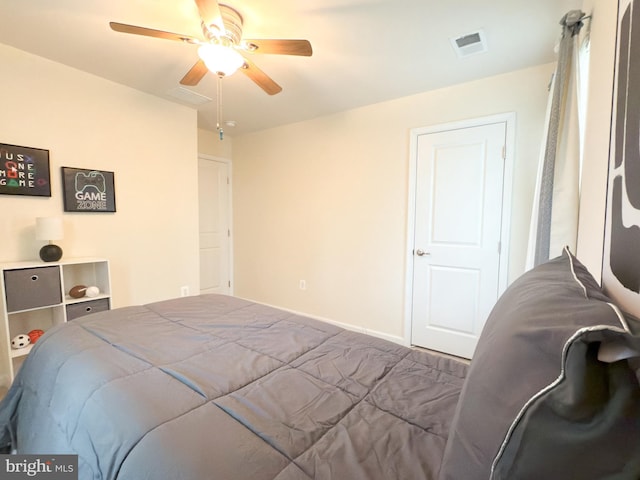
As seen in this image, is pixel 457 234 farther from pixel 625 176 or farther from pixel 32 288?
pixel 32 288

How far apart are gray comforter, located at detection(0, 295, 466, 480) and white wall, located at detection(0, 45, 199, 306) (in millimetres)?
1409

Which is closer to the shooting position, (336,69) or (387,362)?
(387,362)

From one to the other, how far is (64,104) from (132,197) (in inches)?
35.6

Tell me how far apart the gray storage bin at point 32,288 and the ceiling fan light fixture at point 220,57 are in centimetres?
194

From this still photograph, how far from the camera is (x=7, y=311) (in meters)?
2.03

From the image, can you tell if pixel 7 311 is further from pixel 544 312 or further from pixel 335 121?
pixel 335 121

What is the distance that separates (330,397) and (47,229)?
8.30 feet

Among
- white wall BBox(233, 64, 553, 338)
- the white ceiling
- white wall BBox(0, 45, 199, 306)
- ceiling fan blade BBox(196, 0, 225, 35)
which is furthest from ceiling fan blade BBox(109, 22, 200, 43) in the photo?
white wall BBox(233, 64, 553, 338)

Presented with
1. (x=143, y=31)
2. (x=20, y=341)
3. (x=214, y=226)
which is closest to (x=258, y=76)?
(x=143, y=31)

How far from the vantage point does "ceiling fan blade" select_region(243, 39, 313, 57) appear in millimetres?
1631

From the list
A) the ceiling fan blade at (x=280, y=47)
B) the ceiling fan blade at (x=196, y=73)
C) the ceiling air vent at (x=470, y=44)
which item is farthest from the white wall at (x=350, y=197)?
the ceiling fan blade at (x=196, y=73)

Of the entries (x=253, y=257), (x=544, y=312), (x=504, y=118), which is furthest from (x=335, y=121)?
(x=544, y=312)

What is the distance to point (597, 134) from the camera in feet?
3.83

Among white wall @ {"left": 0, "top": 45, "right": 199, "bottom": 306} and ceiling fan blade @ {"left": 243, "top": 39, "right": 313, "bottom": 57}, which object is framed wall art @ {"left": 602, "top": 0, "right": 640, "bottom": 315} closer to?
ceiling fan blade @ {"left": 243, "top": 39, "right": 313, "bottom": 57}
